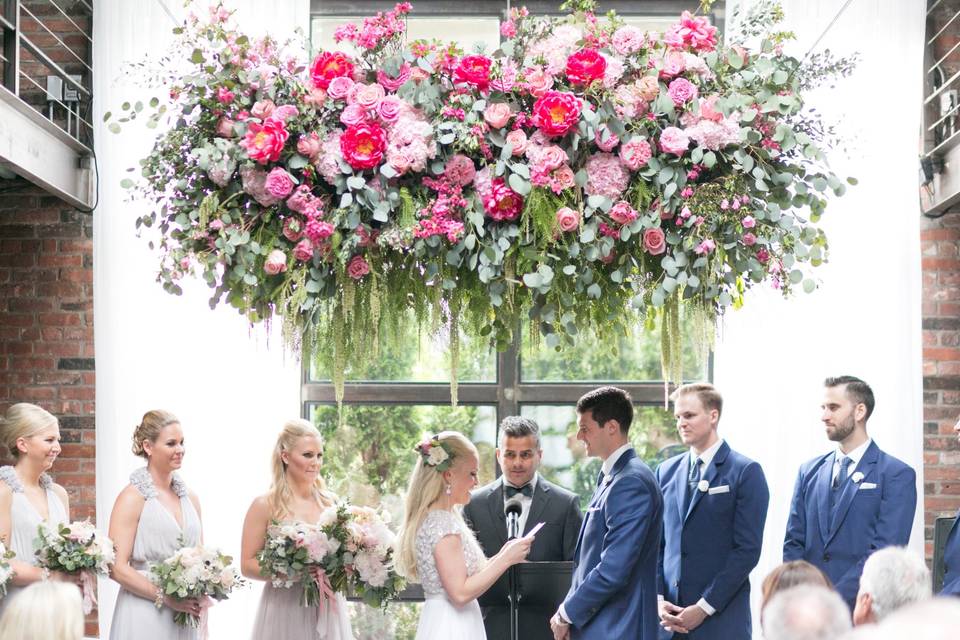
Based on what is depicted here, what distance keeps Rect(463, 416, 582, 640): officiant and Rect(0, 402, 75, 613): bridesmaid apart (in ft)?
5.70

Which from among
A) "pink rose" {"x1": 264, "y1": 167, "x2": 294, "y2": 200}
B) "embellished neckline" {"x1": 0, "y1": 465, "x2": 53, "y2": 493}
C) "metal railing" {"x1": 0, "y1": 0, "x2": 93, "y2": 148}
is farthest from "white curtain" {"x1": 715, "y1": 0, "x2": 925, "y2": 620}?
"metal railing" {"x1": 0, "y1": 0, "x2": 93, "y2": 148}

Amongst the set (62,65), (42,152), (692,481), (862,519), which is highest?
(62,65)

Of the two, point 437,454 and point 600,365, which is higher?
point 600,365

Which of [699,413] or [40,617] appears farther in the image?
[699,413]

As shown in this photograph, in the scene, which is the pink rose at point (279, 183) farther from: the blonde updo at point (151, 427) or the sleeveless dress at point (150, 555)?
the sleeveless dress at point (150, 555)

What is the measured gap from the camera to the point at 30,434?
4844mm

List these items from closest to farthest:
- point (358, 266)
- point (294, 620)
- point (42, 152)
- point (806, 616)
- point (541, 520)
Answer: point (806, 616) → point (358, 266) → point (294, 620) → point (541, 520) → point (42, 152)

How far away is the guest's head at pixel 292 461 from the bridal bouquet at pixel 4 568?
1003 millimetres

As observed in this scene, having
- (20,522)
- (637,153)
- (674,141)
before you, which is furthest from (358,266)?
(20,522)

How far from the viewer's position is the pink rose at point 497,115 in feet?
11.4

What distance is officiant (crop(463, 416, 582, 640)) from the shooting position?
16.6 ft

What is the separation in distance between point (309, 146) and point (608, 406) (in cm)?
170

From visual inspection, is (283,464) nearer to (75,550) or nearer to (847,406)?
(75,550)

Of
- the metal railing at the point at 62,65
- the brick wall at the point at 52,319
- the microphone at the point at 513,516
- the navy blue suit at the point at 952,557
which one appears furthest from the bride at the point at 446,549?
the metal railing at the point at 62,65
